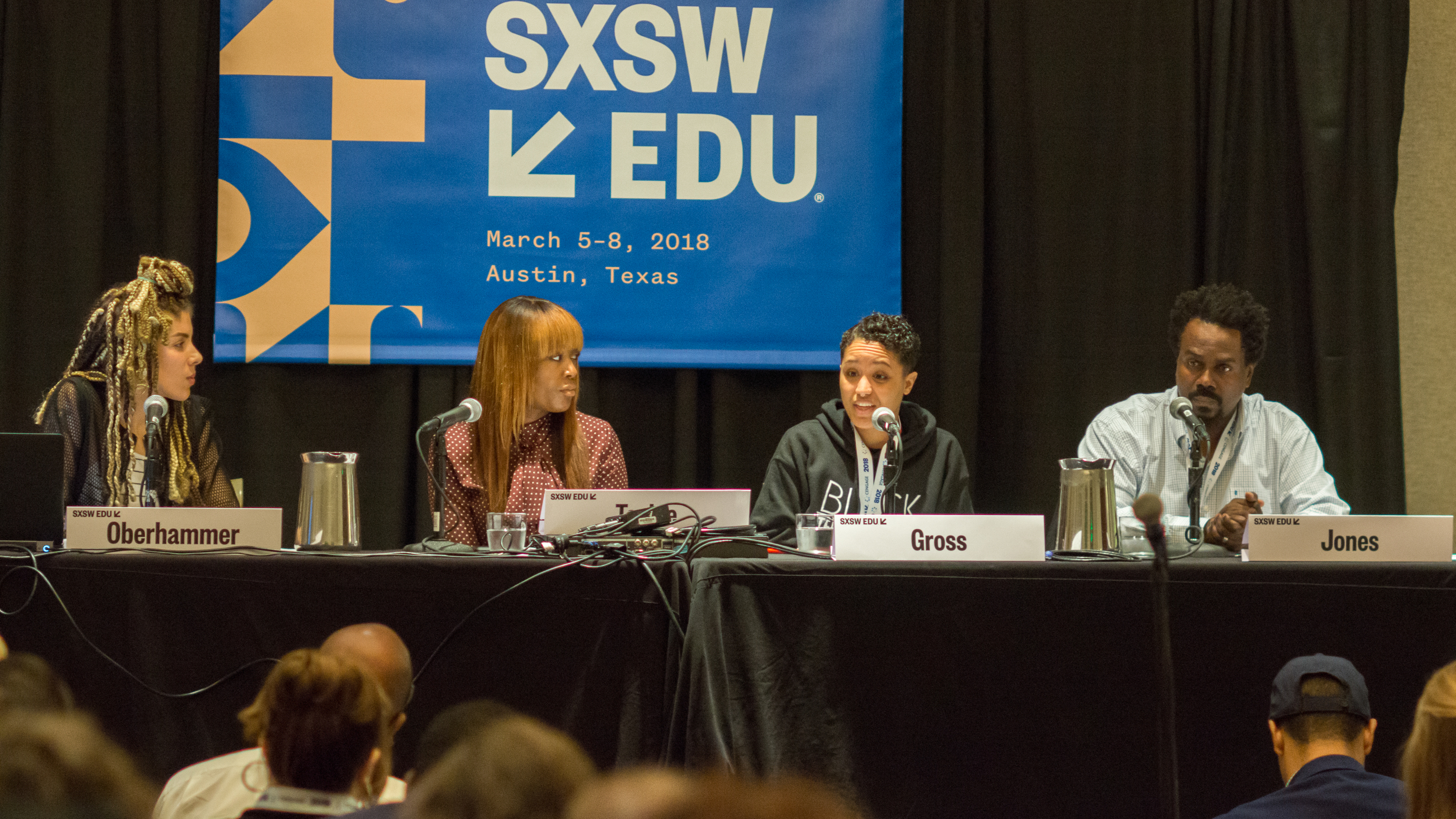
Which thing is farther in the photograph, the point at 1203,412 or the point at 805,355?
the point at 805,355

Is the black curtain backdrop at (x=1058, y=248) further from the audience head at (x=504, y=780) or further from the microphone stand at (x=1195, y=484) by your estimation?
the audience head at (x=504, y=780)

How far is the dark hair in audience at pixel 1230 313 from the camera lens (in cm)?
303

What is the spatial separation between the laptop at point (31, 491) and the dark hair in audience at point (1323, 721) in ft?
6.54

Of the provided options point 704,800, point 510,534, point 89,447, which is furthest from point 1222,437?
point 704,800

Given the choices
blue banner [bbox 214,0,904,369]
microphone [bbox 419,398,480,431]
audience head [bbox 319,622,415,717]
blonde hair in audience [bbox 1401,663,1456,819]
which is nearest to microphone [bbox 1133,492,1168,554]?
blonde hair in audience [bbox 1401,663,1456,819]

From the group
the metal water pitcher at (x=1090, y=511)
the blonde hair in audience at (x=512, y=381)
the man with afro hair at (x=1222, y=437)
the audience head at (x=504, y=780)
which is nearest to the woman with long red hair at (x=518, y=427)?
the blonde hair in audience at (x=512, y=381)

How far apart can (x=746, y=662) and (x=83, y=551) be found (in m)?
1.13

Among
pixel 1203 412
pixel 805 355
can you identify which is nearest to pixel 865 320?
pixel 805 355

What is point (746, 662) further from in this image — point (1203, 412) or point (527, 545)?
point (1203, 412)

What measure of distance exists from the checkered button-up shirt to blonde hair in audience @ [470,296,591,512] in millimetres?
1277

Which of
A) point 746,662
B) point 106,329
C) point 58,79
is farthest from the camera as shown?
point 58,79

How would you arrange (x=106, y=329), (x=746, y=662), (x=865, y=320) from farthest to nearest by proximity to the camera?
(x=865, y=320) → (x=106, y=329) → (x=746, y=662)

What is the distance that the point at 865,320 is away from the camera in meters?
3.00

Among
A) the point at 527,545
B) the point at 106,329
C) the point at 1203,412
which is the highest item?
A: the point at 106,329
